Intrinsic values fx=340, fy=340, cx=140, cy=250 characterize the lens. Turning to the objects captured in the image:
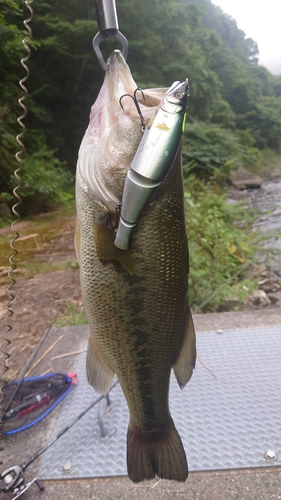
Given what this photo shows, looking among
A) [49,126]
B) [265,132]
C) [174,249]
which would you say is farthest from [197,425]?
[265,132]

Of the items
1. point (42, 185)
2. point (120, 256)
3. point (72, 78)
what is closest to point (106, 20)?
point (120, 256)

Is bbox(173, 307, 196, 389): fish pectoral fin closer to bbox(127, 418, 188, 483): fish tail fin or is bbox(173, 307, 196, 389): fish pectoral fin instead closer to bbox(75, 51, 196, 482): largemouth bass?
bbox(75, 51, 196, 482): largemouth bass

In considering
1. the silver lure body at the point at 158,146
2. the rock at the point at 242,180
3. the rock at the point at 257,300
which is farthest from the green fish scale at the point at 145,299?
the rock at the point at 242,180

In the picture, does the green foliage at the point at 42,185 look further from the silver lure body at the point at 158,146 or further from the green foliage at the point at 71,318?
the silver lure body at the point at 158,146

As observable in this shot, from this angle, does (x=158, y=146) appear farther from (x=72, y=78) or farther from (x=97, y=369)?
(x=72, y=78)

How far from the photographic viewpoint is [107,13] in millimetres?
950

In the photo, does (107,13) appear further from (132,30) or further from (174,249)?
(132,30)

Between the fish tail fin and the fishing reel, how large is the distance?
78cm

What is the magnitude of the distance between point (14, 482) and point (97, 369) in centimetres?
96

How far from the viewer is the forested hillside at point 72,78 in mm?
9406

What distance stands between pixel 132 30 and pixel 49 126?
5.21 metres

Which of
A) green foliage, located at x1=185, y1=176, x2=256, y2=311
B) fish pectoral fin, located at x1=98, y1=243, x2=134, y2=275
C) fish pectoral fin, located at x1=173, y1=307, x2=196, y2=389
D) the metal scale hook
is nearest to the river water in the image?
green foliage, located at x1=185, y1=176, x2=256, y2=311

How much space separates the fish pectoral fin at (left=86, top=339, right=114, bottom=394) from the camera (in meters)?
1.27

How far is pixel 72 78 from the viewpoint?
1484 cm
